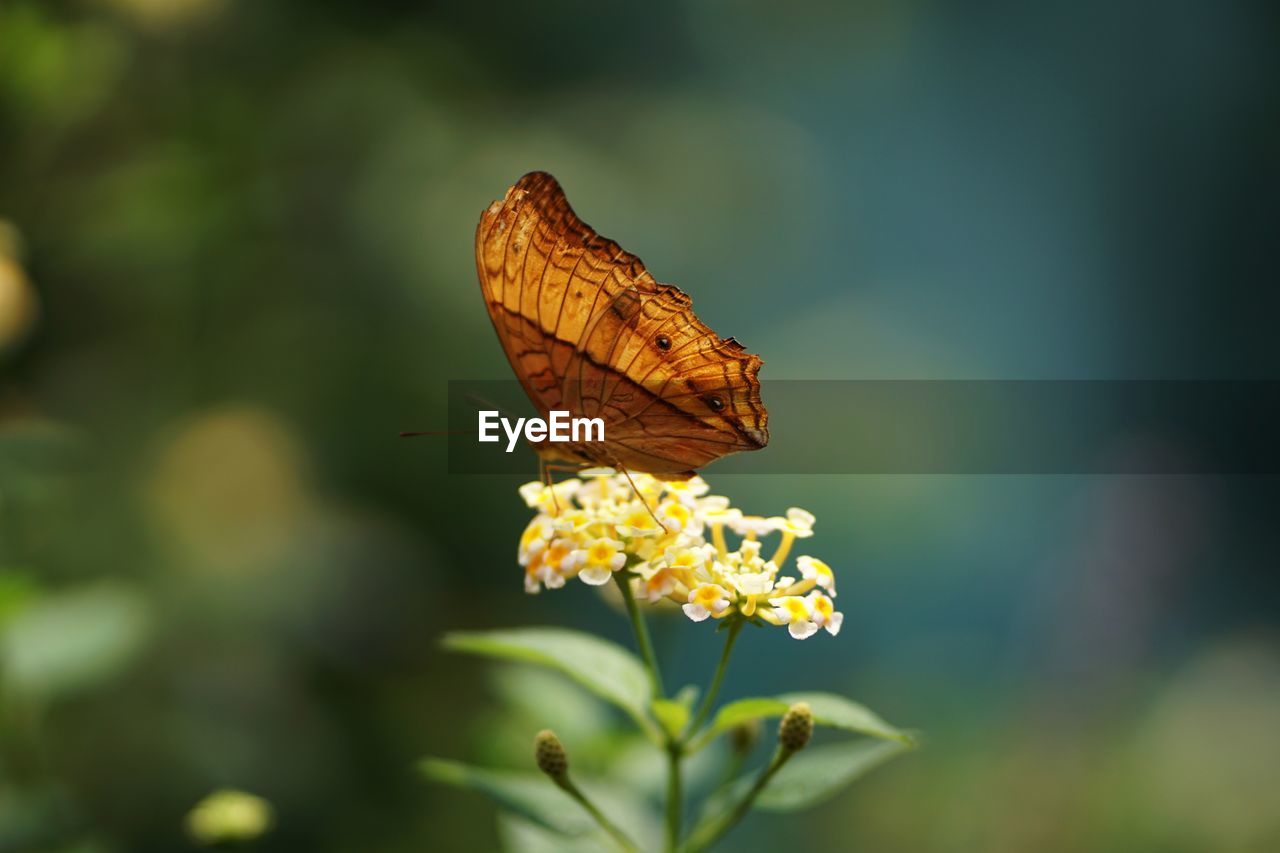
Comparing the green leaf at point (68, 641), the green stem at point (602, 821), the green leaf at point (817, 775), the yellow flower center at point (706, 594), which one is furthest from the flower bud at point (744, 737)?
the green leaf at point (68, 641)

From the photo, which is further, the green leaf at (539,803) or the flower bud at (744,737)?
the flower bud at (744,737)

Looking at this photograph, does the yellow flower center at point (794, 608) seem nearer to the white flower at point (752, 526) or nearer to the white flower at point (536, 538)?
the white flower at point (752, 526)

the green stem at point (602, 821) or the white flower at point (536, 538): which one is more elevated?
the white flower at point (536, 538)

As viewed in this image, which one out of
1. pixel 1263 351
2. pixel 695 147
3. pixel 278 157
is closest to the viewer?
pixel 278 157

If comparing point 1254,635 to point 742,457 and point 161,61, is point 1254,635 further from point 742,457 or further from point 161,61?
point 161,61

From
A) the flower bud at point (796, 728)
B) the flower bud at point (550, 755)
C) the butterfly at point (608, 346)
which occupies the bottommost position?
the flower bud at point (550, 755)

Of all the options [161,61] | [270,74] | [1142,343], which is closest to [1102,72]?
[1142,343]
